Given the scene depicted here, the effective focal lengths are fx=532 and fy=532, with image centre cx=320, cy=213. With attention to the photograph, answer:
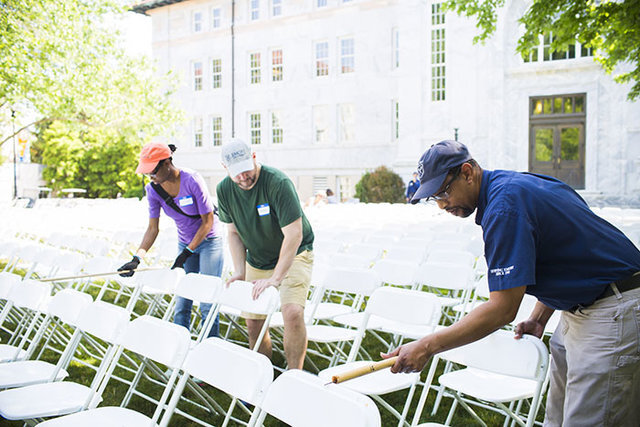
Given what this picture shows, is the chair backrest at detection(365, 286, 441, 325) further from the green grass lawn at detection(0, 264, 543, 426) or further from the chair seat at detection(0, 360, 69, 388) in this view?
the chair seat at detection(0, 360, 69, 388)

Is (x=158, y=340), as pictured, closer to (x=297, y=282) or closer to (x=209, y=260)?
(x=297, y=282)

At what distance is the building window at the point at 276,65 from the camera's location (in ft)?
104

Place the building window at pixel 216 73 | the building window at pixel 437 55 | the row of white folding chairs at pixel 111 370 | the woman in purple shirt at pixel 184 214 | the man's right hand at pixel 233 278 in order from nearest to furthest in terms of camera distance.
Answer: the row of white folding chairs at pixel 111 370, the man's right hand at pixel 233 278, the woman in purple shirt at pixel 184 214, the building window at pixel 437 55, the building window at pixel 216 73

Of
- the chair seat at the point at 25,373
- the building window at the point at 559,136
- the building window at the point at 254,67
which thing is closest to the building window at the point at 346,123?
the building window at the point at 254,67

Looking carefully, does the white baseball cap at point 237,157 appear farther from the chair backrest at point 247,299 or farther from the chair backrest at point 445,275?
the chair backrest at point 445,275

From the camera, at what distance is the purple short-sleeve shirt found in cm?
457

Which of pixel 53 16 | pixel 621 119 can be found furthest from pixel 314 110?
pixel 53 16

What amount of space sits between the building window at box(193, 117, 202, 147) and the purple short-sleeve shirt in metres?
30.7

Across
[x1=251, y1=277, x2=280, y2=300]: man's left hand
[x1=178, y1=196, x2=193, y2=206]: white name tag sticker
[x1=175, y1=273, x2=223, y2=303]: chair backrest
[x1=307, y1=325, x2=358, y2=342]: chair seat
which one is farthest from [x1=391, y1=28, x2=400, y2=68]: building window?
[x1=251, y1=277, x2=280, y2=300]: man's left hand

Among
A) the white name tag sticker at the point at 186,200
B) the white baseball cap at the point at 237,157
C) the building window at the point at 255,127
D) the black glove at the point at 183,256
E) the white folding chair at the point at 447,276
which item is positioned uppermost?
the building window at the point at 255,127

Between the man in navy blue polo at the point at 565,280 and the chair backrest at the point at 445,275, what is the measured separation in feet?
8.56

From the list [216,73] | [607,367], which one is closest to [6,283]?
[607,367]

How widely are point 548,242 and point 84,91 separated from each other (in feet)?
53.4

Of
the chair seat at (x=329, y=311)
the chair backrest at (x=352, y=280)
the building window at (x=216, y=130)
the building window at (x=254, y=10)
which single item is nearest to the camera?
the chair backrest at (x=352, y=280)
